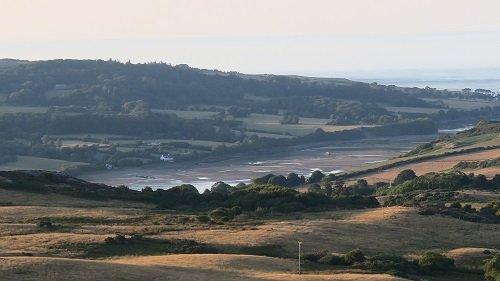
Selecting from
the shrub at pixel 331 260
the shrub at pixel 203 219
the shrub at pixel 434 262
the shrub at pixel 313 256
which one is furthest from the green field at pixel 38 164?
the shrub at pixel 434 262

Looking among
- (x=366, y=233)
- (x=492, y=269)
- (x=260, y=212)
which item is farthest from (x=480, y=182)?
(x=492, y=269)

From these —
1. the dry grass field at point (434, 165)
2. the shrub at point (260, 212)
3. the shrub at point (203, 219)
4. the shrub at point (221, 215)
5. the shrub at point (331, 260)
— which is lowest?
the dry grass field at point (434, 165)

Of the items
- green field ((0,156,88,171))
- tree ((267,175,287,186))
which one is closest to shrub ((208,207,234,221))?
tree ((267,175,287,186))

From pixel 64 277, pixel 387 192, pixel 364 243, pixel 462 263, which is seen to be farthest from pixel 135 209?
pixel 387 192

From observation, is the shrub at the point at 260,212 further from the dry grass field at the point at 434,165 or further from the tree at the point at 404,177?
the dry grass field at the point at 434,165

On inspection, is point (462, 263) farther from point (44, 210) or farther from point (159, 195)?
point (159, 195)
